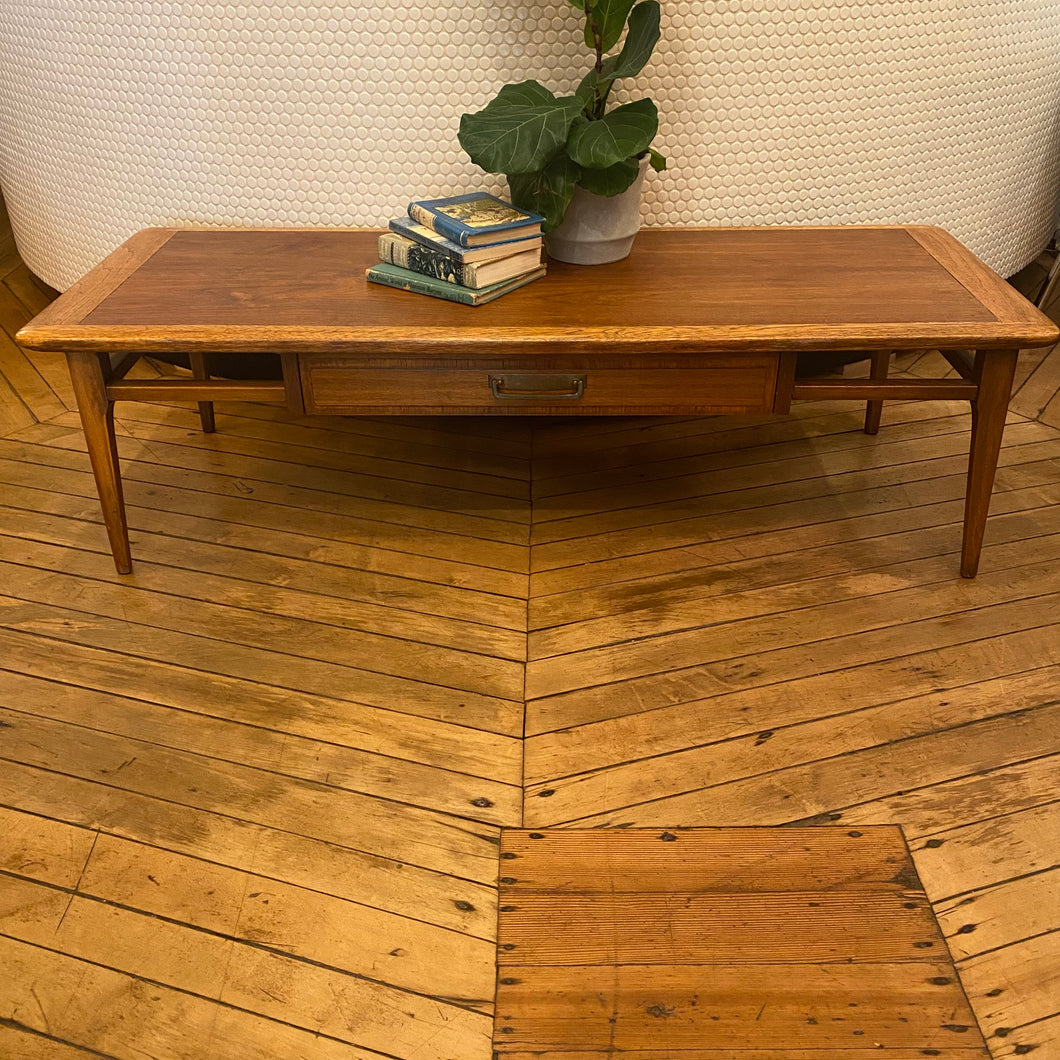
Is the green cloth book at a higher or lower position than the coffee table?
higher

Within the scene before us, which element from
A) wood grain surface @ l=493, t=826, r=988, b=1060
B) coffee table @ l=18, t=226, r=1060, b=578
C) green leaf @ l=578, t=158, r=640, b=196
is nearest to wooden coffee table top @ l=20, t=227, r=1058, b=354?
coffee table @ l=18, t=226, r=1060, b=578

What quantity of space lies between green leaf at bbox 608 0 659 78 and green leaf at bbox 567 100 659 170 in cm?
6

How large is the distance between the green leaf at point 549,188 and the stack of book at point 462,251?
2 cm

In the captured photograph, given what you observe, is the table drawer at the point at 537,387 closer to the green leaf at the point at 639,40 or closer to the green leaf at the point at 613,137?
the green leaf at the point at 613,137

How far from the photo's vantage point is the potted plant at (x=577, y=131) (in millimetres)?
1483

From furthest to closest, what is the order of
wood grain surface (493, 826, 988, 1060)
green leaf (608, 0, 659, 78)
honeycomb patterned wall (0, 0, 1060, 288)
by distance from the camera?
honeycomb patterned wall (0, 0, 1060, 288) → green leaf (608, 0, 659, 78) → wood grain surface (493, 826, 988, 1060)

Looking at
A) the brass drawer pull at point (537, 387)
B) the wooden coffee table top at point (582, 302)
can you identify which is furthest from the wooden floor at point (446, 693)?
the wooden coffee table top at point (582, 302)

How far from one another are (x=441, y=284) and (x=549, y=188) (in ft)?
0.78

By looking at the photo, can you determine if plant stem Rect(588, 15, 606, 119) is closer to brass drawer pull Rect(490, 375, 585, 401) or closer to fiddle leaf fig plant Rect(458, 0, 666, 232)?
fiddle leaf fig plant Rect(458, 0, 666, 232)

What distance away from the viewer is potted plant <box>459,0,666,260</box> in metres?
1.48

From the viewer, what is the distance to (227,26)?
5.90 feet

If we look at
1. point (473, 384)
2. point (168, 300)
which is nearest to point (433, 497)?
point (473, 384)

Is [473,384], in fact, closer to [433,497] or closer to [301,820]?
[433,497]

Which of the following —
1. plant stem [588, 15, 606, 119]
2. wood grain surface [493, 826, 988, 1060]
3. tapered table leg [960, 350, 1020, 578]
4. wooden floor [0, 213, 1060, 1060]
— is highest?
plant stem [588, 15, 606, 119]
